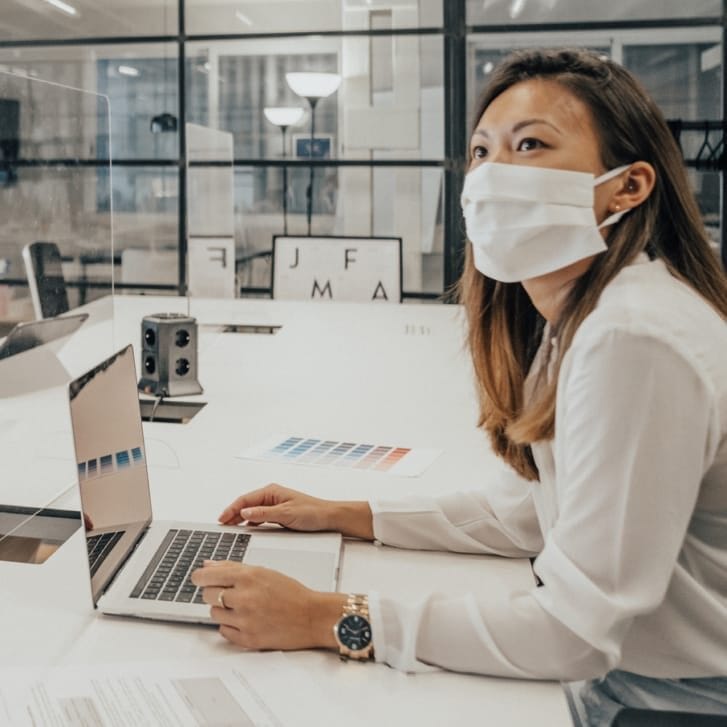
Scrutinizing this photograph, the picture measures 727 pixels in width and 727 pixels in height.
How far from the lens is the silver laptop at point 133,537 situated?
117cm

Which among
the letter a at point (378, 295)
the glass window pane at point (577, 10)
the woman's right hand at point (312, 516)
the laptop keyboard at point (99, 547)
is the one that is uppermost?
the glass window pane at point (577, 10)

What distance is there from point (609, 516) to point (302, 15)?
6838mm

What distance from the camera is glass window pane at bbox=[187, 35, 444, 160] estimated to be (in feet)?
22.9

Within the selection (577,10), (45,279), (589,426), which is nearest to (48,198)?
(45,279)

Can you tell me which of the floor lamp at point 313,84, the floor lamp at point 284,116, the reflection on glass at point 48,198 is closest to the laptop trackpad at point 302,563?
the reflection on glass at point 48,198

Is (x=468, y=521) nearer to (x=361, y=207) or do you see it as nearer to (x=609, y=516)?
(x=609, y=516)

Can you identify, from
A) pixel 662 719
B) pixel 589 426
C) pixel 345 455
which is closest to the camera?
pixel 662 719

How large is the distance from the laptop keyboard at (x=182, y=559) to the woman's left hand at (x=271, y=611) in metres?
0.09

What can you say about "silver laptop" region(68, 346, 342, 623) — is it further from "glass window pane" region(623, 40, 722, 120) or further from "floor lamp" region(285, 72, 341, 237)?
"glass window pane" region(623, 40, 722, 120)

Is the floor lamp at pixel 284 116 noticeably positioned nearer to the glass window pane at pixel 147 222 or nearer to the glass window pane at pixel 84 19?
the glass window pane at pixel 147 222

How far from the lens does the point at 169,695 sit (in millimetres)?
990

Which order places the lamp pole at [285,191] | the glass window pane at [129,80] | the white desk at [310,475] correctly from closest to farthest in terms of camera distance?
the white desk at [310,475]
the glass window pane at [129,80]
the lamp pole at [285,191]

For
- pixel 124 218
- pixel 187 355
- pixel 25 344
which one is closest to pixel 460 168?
pixel 124 218

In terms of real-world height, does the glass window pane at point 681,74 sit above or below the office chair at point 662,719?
above
